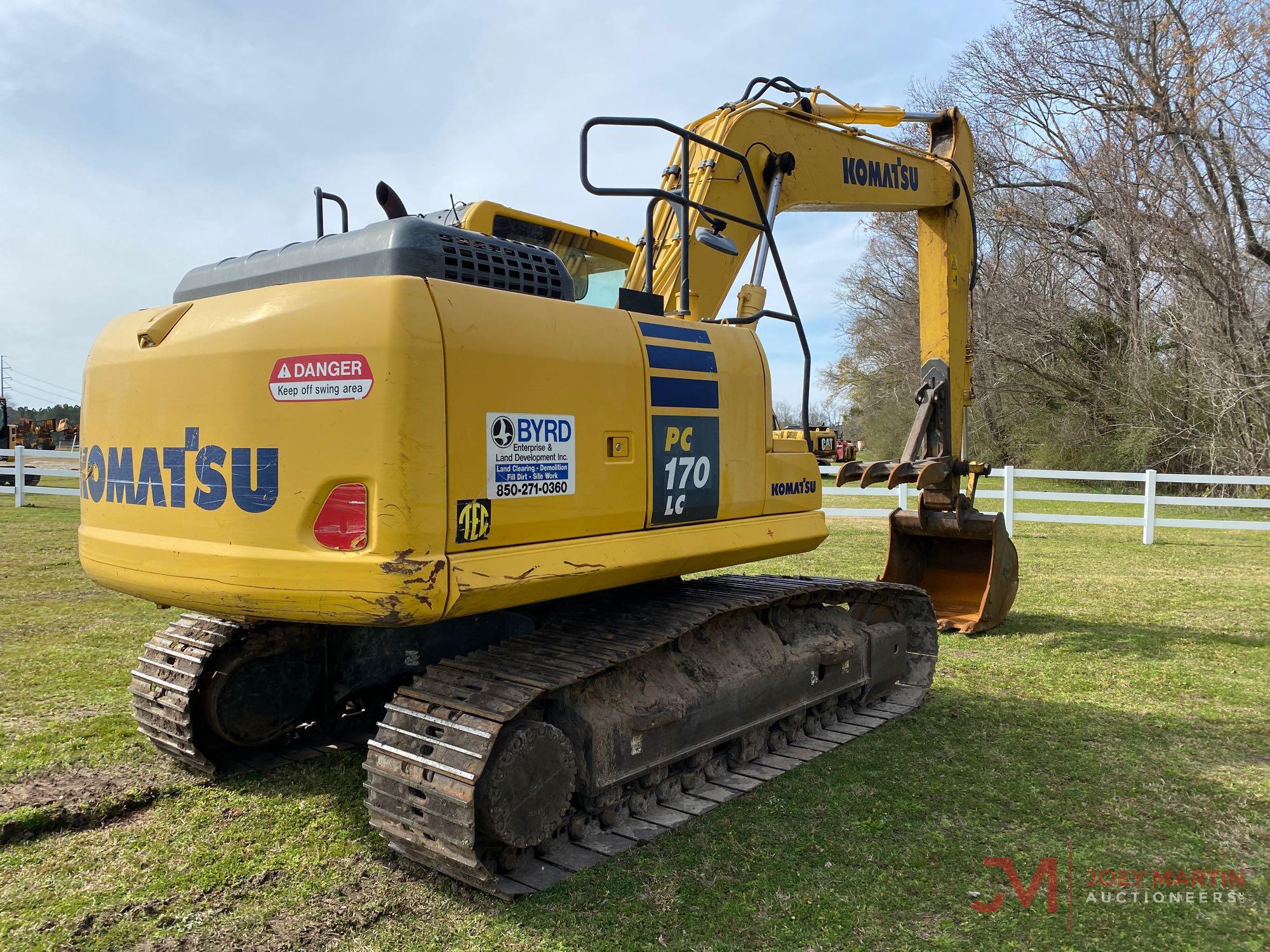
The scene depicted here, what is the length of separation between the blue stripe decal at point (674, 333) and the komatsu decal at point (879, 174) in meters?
2.93

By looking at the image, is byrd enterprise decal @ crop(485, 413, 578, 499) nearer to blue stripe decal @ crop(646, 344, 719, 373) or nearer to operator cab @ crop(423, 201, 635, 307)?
blue stripe decal @ crop(646, 344, 719, 373)

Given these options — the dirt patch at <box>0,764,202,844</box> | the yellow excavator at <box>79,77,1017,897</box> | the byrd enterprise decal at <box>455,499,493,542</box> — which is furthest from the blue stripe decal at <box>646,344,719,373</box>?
the dirt patch at <box>0,764,202,844</box>

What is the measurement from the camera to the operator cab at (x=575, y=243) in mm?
5453

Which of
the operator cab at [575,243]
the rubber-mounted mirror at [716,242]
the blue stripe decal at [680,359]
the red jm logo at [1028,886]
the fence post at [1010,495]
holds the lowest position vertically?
the red jm logo at [1028,886]

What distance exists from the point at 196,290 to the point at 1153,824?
474cm

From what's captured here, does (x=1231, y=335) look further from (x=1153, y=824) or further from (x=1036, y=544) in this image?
(x=1153, y=824)

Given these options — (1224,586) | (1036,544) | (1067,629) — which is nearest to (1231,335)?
(1036,544)

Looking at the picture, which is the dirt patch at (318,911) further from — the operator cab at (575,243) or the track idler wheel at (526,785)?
the operator cab at (575,243)

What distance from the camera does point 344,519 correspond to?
3.05 m

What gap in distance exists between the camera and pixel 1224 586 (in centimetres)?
1009

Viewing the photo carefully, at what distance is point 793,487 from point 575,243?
2232mm

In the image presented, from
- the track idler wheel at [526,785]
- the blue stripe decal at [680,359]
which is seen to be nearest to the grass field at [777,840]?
the track idler wheel at [526,785]

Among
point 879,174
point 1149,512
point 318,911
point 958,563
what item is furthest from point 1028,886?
point 1149,512

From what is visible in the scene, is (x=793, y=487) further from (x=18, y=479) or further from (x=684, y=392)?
(x=18, y=479)
